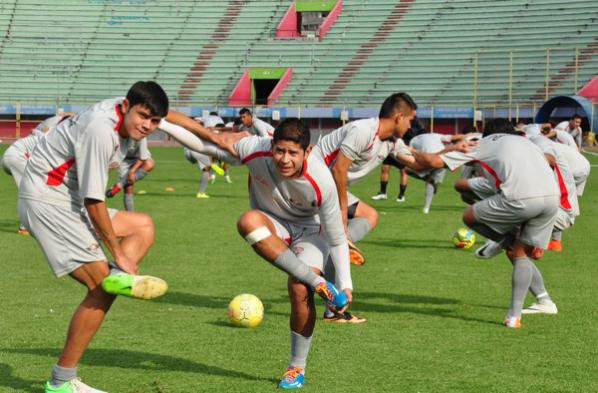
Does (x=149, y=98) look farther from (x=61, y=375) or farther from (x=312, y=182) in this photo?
(x=61, y=375)

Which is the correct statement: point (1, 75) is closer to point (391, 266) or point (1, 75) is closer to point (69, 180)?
point (391, 266)

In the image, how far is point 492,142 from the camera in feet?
30.8

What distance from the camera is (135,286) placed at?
6027 mm

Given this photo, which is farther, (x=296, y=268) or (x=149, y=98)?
(x=296, y=268)

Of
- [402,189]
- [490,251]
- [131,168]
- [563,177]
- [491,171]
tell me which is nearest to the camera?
[491,171]

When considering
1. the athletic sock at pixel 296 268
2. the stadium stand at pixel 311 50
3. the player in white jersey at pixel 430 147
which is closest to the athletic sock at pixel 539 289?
the athletic sock at pixel 296 268

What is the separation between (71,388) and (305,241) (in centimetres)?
193

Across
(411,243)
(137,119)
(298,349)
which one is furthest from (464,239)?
(137,119)

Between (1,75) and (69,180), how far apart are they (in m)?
54.8

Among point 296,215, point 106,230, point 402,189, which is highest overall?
point 106,230

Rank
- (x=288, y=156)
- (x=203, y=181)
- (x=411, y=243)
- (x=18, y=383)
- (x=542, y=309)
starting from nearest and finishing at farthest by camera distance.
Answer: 1. (x=288, y=156)
2. (x=18, y=383)
3. (x=542, y=309)
4. (x=411, y=243)
5. (x=203, y=181)

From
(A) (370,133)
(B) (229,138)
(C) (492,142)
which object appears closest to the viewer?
(B) (229,138)

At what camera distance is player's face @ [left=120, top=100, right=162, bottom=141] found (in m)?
6.12

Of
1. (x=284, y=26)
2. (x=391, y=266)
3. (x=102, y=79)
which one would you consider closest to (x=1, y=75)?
(x=102, y=79)
